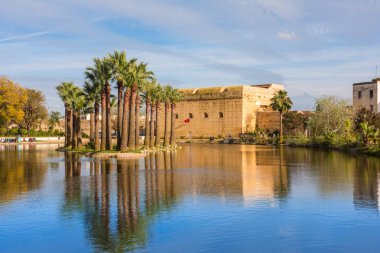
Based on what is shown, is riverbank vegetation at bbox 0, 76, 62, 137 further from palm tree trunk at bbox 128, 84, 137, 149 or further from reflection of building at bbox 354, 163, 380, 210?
reflection of building at bbox 354, 163, 380, 210

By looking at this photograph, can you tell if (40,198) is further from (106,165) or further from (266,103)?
(266,103)

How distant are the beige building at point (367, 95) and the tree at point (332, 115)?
1005cm

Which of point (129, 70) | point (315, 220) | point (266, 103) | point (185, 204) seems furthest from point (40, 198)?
point (266, 103)

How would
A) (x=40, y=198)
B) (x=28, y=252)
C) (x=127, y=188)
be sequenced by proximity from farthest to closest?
(x=127, y=188), (x=40, y=198), (x=28, y=252)

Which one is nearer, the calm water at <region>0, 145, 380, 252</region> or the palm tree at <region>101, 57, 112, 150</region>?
the calm water at <region>0, 145, 380, 252</region>

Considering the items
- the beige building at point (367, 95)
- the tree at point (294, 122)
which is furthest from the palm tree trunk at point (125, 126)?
the tree at point (294, 122)

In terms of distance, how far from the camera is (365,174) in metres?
28.2

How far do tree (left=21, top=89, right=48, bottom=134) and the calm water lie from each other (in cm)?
6505

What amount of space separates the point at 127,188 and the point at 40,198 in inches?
152

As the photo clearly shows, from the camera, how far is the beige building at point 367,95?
76938 mm

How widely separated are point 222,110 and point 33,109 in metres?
37.2

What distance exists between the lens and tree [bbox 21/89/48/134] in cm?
8934

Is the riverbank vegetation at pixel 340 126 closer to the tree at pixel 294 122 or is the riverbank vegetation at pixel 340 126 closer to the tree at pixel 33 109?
the tree at pixel 294 122

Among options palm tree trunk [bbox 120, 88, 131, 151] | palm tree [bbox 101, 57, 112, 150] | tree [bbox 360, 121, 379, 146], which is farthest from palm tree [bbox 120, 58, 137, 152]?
tree [bbox 360, 121, 379, 146]
